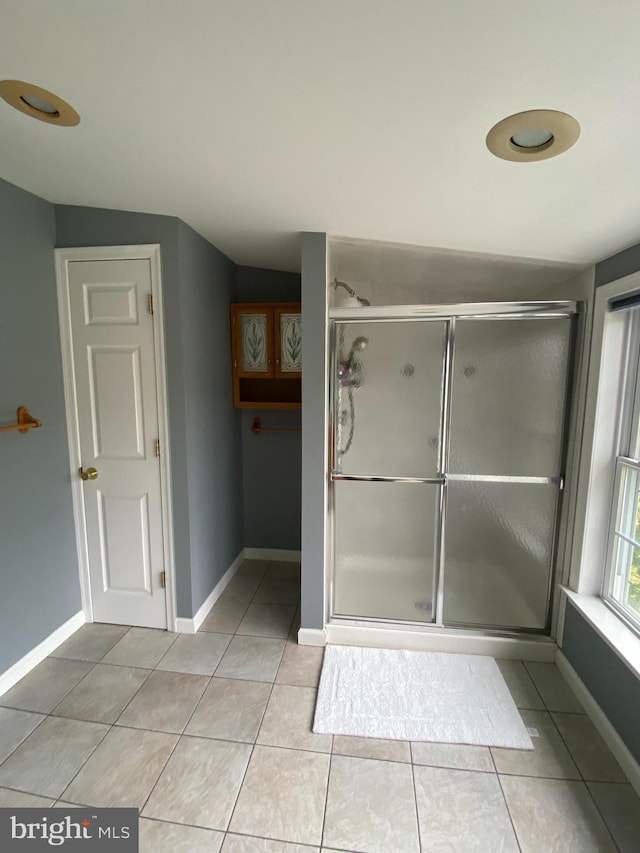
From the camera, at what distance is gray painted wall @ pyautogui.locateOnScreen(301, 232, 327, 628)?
200 cm

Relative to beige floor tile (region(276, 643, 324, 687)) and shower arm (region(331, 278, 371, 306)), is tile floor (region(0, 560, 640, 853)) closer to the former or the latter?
beige floor tile (region(276, 643, 324, 687))

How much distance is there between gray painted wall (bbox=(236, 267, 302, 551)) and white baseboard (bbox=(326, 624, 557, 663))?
105 centimetres

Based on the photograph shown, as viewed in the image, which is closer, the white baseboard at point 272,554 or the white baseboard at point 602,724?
the white baseboard at point 602,724

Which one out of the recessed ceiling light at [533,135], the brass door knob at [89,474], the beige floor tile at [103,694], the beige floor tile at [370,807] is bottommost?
the beige floor tile at [103,694]

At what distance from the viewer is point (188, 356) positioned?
2.16m

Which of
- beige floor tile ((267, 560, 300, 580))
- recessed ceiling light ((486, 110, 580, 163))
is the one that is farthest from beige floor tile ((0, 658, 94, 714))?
recessed ceiling light ((486, 110, 580, 163))

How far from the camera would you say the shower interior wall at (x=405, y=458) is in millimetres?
2111

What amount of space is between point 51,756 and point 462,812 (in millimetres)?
1570

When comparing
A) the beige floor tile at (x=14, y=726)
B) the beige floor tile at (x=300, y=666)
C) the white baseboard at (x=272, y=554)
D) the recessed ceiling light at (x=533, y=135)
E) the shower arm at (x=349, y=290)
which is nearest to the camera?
the recessed ceiling light at (x=533, y=135)

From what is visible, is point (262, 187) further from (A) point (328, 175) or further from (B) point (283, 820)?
(B) point (283, 820)

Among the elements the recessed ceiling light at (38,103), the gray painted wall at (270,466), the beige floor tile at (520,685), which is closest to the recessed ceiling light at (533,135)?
the recessed ceiling light at (38,103)

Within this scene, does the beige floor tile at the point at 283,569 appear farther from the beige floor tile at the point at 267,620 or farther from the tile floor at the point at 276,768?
the tile floor at the point at 276,768

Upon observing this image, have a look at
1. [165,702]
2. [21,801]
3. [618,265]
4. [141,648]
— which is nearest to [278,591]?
[141,648]

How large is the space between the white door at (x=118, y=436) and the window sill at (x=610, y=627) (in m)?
2.20
